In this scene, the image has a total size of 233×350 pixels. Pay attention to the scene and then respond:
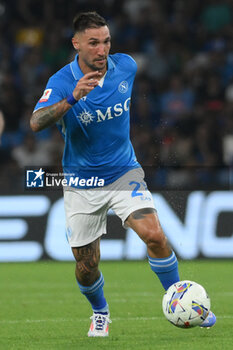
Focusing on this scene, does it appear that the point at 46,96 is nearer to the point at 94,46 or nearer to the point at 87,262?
the point at 94,46

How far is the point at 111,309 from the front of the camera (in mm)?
7598

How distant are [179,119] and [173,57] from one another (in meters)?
1.99

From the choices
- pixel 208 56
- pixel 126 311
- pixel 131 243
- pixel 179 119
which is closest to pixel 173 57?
pixel 208 56

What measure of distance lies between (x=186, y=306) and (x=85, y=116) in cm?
149

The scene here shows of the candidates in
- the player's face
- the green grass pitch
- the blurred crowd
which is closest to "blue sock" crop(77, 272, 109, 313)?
the green grass pitch

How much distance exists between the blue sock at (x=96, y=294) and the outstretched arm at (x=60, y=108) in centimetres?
128

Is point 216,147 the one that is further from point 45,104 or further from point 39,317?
point 45,104

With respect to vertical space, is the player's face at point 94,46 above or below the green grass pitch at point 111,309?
above

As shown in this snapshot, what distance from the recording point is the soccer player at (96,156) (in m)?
5.93

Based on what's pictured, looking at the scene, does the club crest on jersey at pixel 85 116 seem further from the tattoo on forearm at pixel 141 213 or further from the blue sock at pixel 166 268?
the blue sock at pixel 166 268

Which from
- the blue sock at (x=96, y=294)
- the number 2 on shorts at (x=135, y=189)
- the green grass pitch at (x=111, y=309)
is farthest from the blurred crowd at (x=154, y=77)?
the number 2 on shorts at (x=135, y=189)

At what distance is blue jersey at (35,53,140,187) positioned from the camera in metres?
6.00

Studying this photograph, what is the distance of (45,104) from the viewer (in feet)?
18.6

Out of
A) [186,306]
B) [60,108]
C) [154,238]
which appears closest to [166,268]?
[154,238]
